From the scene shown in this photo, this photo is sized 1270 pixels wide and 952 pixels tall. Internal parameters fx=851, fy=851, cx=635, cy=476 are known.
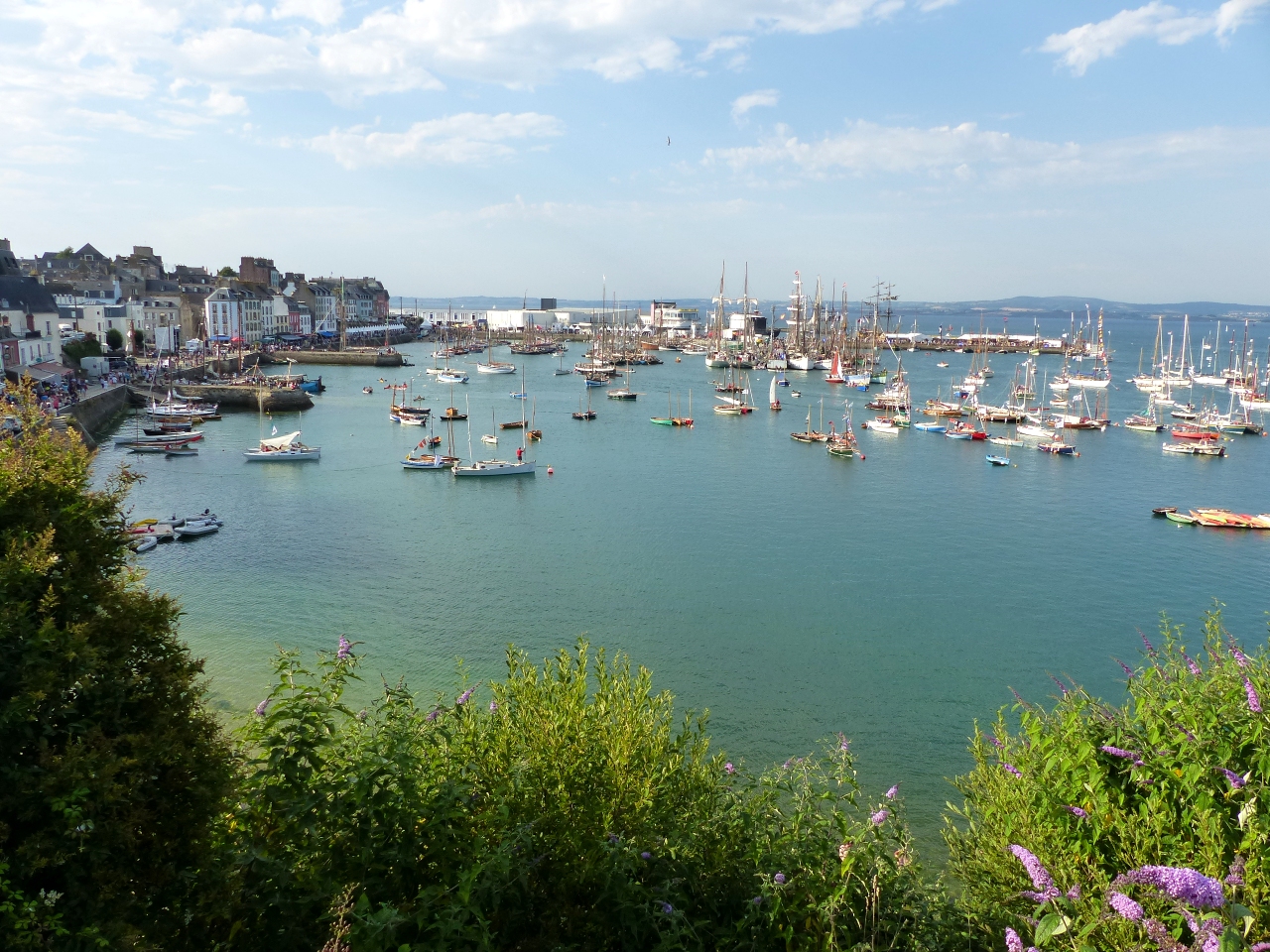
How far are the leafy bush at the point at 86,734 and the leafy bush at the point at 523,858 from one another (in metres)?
0.35

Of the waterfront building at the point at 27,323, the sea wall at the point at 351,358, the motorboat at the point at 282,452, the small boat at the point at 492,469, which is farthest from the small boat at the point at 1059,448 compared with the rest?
the sea wall at the point at 351,358

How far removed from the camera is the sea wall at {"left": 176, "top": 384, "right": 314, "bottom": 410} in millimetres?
39719

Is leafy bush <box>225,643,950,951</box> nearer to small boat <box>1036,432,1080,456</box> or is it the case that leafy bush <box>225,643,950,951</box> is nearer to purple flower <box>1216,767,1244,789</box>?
purple flower <box>1216,767,1244,789</box>

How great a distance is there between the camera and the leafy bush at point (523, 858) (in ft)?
11.6

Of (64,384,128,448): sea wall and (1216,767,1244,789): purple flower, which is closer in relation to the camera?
(1216,767,1244,789): purple flower

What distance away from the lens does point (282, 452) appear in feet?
92.1

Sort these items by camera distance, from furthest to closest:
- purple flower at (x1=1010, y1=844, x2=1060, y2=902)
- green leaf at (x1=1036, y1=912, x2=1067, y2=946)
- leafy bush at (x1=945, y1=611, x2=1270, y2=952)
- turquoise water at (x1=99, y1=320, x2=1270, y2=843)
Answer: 1. turquoise water at (x1=99, y1=320, x2=1270, y2=843)
2. leafy bush at (x1=945, y1=611, x2=1270, y2=952)
3. purple flower at (x1=1010, y1=844, x2=1060, y2=902)
4. green leaf at (x1=1036, y1=912, x2=1067, y2=946)

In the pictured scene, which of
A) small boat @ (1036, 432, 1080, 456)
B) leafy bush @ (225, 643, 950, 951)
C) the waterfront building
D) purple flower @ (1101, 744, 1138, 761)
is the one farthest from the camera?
small boat @ (1036, 432, 1080, 456)

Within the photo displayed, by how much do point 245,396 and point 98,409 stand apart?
9281 millimetres

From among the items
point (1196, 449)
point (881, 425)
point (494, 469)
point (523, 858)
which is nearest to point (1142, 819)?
point (523, 858)

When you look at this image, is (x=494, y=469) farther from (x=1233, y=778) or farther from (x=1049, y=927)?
(x=1049, y=927)

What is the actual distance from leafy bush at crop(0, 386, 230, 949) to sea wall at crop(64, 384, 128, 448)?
1034 inches

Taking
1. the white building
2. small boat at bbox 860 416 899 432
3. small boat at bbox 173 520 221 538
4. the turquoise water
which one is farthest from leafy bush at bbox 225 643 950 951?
the white building

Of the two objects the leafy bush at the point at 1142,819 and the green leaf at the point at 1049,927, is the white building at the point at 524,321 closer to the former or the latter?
the leafy bush at the point at 1142,819
